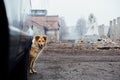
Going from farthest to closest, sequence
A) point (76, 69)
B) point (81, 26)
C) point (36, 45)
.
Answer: point (81, 26) → point (76, 69) → point (36, 45)

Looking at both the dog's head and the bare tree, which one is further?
the bare tree

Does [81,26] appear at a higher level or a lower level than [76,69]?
higher

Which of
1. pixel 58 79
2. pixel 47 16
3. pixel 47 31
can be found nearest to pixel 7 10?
pixel 58 79

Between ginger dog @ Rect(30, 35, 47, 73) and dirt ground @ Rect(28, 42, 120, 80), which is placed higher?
ginger dog @ Rect(30, 35, 47, 73)

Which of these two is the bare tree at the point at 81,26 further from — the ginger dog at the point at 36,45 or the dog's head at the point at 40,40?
the dog's head at the point at 40,40

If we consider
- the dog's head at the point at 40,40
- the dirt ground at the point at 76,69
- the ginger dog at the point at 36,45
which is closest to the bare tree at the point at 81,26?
the dirt ground at the point at 76,69

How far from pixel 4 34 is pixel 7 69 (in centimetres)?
19

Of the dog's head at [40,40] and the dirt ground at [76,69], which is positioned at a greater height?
the dog's head at [40,40]

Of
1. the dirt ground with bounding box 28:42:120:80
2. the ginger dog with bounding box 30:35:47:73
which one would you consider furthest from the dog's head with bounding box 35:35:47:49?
the dirt ground with bounding box 28:42:120:80

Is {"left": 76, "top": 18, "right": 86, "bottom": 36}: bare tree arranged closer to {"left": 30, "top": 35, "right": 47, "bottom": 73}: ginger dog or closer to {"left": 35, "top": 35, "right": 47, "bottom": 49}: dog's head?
{"left": 30, "top": 35, "right": 47, "bottom": 73}: ginger dog

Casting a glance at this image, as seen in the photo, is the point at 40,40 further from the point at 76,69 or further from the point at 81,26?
the point at 81,26

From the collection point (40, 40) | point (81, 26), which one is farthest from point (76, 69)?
point (81, 26)

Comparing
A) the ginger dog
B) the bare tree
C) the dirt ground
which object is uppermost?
the bare tree

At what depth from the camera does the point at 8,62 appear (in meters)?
1.76
